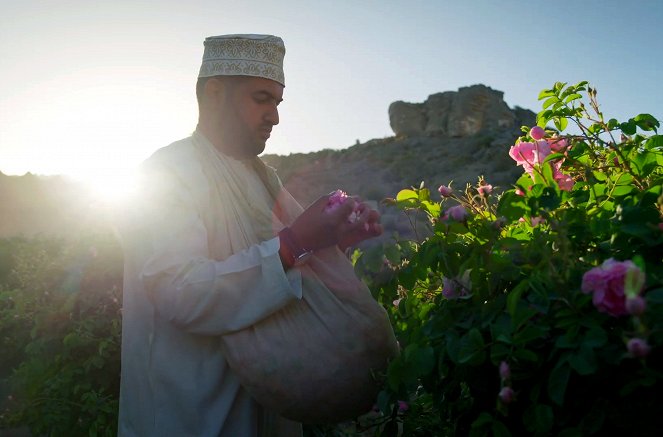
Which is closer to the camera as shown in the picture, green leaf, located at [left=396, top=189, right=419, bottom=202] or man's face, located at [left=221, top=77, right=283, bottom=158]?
green leaf, located at [left=396, top=189, right=419, bottom=202]

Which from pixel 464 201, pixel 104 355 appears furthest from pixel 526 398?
pixel 104 355

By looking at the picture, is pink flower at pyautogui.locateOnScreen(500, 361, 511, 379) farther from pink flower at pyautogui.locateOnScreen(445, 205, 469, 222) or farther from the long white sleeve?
the long white sleeve

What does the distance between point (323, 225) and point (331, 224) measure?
2cm

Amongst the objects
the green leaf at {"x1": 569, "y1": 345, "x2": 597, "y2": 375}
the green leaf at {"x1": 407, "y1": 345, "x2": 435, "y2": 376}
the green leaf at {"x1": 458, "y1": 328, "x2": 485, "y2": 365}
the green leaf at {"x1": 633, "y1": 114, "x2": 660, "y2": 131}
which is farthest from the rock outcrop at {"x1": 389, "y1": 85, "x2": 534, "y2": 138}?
the green leaf at {"x1": 569, "y1": 345, "x2": 597, "y2": 375}

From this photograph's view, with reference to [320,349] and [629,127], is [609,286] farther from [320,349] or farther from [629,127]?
[320,349]

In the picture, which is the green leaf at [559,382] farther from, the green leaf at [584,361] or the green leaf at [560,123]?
the green leaf at [560,123]

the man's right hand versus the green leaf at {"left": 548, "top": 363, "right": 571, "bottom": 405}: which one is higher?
the man's right hand

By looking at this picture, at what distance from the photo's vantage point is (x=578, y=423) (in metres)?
1.04

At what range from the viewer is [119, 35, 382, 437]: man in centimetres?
164

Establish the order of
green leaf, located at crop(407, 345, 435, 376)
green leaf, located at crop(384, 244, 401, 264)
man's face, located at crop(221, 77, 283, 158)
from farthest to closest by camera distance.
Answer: man's face, located at crop(221, 77, 283, 158) < green leaf, located at crop(384, 244, 401, 264) < green leaf, located at crop(407, 345, 435, 376)

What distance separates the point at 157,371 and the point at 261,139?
0.82 metres

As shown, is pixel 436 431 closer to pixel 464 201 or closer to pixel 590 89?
pixel 464 201

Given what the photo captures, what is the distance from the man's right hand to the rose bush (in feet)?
0.51

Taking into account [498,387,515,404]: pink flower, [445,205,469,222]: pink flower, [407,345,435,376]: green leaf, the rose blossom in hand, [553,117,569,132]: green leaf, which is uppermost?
[553,117,569,132]: green leaf
